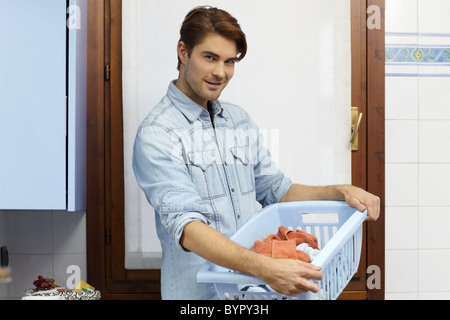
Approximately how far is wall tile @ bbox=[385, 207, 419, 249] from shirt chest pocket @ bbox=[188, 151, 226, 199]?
80 centimetres

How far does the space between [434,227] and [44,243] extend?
4.50 ft

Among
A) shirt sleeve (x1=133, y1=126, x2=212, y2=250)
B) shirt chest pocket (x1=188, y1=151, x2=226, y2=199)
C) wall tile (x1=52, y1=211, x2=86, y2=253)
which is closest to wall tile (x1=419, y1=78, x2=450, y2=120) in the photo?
shirt chest pocket (x1=188, y1=151, x2=226, y2=199)

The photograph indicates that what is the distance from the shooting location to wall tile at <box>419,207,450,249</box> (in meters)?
1.82

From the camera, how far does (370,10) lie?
5.88 ft

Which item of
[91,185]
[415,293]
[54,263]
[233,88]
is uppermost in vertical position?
[233,88]

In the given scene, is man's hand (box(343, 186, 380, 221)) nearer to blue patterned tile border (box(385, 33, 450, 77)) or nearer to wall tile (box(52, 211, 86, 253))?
blue patterned tile border (box(385, 33, 450, 77))

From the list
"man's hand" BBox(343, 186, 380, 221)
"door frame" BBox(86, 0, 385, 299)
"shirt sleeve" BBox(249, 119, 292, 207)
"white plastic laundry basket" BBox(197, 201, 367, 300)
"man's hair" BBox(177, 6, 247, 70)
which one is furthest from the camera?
"door frame" BBox(86, 0, 385, 299)

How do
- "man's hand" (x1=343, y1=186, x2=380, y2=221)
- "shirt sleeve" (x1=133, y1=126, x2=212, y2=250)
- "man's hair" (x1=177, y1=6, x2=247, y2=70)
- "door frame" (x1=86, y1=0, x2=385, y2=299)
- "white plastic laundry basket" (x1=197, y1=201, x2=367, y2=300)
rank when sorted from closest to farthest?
1. "white plastic laundry basket" (x1=197, y1=201, x2=367, y2=300)
2. "shirt sleeve" (x1=133, y1=126, x2=212, y2=250)
3. "man's hand" (x1=343, y1=186, x2=380, y2=221)
4. "man's hair" (x1=177, y1=6, x2=247, y2=70)
5. "door frame" (x1=86, y1=0, x2=385, y2=299)

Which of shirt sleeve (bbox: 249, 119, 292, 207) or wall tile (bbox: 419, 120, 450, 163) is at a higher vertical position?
wall tile (bbox: 419, 120, 450, 163)

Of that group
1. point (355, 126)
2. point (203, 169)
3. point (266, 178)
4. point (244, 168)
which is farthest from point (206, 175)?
point (355, 126)

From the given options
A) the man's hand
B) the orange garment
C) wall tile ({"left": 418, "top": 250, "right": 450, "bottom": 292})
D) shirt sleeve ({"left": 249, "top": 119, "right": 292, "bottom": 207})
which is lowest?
wall tile ({"left": 418, "top": 250, "right": 450, "bottom": 292})

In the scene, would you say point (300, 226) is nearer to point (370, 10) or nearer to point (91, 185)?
point (91, 185)

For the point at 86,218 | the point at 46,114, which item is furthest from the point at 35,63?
the point at 86,218
